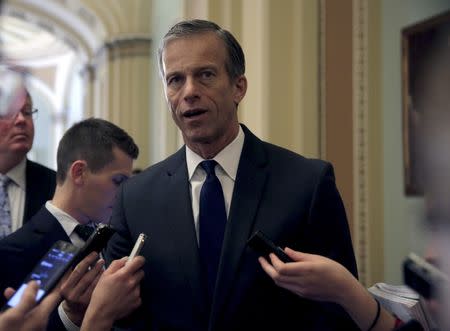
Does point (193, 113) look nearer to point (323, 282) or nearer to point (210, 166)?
point (210, 166)

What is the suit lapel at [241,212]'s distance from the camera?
1.52 m

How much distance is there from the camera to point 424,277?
0.93m

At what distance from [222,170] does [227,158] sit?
1.5 inches

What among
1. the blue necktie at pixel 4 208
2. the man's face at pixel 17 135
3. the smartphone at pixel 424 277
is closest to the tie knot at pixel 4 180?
the blue necktie at pixel 4 208

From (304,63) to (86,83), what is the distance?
29.4 feet

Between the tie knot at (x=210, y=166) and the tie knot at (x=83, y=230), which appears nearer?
the tie knot at (x=210, y=166)

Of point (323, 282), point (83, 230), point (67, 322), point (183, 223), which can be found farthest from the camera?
point (83, 230)

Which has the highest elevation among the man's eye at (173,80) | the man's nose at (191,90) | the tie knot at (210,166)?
the man's eye at (173,80)

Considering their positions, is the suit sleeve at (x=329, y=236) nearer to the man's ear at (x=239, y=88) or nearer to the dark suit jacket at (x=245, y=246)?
the dark suit jacket at (x=245, y=246)

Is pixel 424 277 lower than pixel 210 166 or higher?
lower

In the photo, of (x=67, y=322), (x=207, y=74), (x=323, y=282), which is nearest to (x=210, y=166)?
(x=207, y=74)

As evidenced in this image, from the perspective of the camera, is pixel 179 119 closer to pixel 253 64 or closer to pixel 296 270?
pixel 296 270

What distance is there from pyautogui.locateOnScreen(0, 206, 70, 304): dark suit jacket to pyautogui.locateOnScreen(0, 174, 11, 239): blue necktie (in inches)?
25.0

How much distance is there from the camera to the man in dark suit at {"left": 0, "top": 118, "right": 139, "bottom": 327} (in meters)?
2.01
